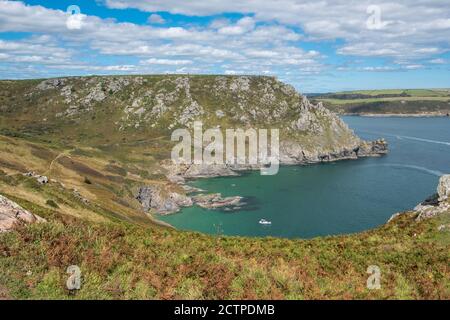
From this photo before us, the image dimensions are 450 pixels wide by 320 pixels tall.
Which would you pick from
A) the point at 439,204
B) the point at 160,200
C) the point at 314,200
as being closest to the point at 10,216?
the point at 439,204

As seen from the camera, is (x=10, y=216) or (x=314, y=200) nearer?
(x=10, y=216)

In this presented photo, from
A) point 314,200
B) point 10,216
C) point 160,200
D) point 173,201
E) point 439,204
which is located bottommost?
point 314,200

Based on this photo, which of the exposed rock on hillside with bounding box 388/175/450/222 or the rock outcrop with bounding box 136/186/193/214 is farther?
the rock outcrop with bounding box 136/186/193/214

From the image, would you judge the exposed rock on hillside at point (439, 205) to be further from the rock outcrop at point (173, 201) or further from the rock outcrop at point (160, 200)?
the rock outcrop at point (160, 200)

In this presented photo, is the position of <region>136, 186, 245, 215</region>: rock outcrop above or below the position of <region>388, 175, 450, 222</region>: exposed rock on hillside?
below

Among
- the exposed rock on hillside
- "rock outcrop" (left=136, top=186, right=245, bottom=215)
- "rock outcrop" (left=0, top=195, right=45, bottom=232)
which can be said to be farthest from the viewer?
"rock outcrop" (left=136, top=186, right=245, bottom=215)

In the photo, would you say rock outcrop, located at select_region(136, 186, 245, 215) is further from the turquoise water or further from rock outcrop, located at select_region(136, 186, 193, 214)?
the turquoise water

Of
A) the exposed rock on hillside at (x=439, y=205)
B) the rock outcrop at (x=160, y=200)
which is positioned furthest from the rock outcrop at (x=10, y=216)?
the rock outcrop at (x=160, y=200)

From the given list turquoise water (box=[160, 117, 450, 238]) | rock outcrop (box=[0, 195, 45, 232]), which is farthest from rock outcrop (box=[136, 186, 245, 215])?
rock outcrop (box=[0, 195, 45, 232])

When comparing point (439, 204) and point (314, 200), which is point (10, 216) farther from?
point (314, 200)

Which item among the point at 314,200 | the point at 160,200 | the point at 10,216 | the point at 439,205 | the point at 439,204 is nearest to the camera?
the point at 10,216
